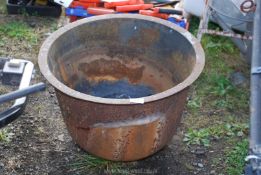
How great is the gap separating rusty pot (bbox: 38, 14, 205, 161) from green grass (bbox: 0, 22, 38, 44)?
1419 mm

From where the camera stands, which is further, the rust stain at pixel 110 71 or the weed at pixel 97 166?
the rust stain at pixel 110 71

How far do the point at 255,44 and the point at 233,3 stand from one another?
1605 millimetres

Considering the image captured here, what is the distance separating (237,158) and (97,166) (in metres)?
1.08

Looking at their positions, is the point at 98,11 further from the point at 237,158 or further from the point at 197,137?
the point at 237,158

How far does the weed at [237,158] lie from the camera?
3.39 m

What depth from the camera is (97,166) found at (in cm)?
336

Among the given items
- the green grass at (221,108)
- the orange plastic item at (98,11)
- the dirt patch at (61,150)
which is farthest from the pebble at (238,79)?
the orange plastic item at (98,11)

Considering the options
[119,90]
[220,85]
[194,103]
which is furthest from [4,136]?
[220,85]

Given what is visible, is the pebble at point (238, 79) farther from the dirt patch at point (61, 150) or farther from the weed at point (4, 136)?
the weed at point (4, 136)

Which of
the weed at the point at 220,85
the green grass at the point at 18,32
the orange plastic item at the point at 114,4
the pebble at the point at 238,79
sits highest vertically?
the orange plastic item at the point at 114,4

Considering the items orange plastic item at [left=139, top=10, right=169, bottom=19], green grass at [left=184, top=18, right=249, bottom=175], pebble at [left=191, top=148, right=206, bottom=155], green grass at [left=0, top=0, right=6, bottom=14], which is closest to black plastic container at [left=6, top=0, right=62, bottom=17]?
green grass at [left=0, top=0, right=6, bottom=14]

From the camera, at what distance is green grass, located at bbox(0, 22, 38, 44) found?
4688mm

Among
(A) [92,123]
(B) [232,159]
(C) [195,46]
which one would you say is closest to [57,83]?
(A) [92,123]

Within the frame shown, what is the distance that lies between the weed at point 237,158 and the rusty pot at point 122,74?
55 cm
